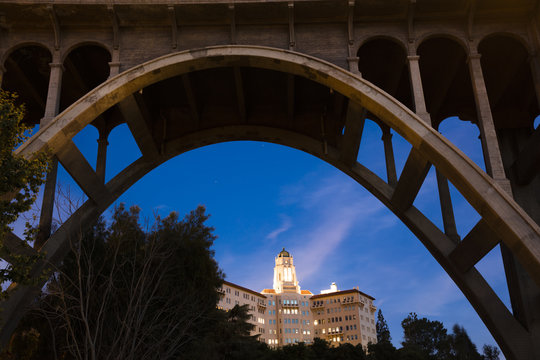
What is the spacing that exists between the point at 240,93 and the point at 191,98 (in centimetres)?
205

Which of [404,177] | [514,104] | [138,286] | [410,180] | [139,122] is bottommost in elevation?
[138,286]

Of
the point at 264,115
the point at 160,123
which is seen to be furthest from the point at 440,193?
the point at 160,123

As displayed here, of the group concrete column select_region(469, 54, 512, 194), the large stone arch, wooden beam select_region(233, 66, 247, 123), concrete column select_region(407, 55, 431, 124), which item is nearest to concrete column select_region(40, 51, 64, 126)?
the large stone arch

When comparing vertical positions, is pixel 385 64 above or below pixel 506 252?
above

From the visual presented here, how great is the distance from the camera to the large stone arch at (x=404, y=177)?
12.4 meters

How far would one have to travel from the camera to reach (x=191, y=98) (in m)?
19.7

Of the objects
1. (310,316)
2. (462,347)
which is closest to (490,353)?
(462,347)

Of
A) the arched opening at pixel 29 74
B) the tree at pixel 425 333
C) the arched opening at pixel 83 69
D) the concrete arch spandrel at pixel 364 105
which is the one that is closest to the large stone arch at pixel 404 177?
the concrete arch spandrel at pixel 364 105

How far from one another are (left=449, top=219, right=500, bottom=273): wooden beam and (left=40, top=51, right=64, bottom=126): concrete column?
13101mm

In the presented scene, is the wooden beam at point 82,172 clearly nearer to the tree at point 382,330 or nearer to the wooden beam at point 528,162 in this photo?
the wooden beam at point 528,162

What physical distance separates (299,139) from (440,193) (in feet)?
22.2

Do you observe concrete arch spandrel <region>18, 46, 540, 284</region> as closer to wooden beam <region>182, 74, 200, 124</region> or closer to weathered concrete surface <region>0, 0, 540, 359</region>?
weathered concrete surface <region>0, 0, 540, 359</region>

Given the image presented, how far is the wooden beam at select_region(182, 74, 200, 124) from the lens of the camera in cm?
1841

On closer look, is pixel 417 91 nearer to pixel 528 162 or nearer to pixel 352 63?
pixel 352 63
